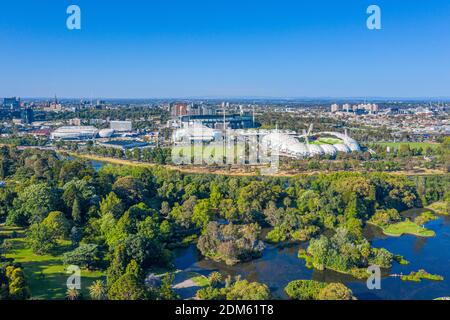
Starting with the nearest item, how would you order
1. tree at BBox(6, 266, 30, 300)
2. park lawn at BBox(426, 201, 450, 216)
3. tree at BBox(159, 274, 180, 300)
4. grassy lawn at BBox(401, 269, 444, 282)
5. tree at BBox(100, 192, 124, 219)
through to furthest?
tree at BBox(6, 266, 30, 300) < tree at BBox(159, 274, 180, 300) < grassy lawn at BBox(401, 269, 444, 282) < tree at BBox(100, 192, 124, 219) < park lawn at BBox(426, 201, 450, 216)

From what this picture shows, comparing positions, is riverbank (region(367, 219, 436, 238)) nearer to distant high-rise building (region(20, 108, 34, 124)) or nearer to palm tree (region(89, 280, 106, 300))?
palm tree (region(89, 280, 106, 300))

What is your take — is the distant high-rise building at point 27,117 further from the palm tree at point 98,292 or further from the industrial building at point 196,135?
the palm tree at point 98,292

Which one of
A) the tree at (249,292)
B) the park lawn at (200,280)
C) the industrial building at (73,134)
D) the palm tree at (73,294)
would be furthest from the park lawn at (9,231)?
the industrial building at (73,134)

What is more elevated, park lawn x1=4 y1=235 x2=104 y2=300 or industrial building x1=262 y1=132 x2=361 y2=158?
industrial building x1=262 y1=132 x2=361 y2=158

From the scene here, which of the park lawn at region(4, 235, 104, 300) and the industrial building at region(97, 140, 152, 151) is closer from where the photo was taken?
the park lawn at region(4, 235, 104, 300)

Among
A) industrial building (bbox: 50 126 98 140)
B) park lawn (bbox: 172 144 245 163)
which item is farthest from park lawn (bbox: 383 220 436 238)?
industrial building (bbox: 50 126 98 140)

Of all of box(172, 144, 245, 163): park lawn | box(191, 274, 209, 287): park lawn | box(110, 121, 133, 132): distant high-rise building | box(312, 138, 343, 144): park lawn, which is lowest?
box(191, 274, 209, 287): park lawn
